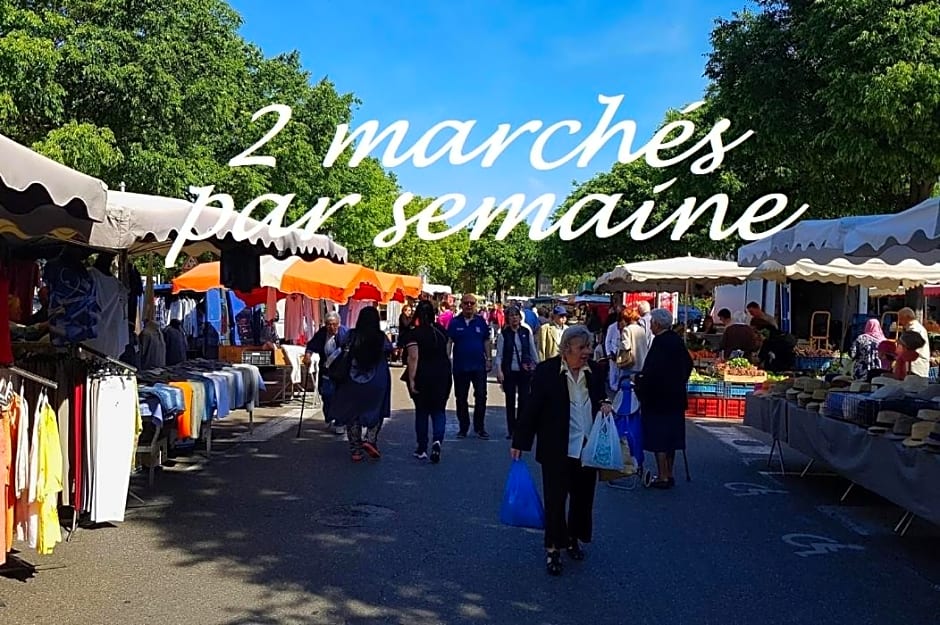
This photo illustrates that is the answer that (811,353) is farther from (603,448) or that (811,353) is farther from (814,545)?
(603,448)

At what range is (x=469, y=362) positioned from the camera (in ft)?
39.9

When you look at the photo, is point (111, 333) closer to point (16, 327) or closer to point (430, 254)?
point (16, 327)

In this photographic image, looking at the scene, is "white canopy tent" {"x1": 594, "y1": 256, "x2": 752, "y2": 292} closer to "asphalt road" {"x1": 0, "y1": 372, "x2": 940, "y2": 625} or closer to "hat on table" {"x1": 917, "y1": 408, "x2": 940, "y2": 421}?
"asphalt road" {"x1": 0, "y1": 372, "x2": 940, "y2": 625}

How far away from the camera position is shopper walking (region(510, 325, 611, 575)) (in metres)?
6.05

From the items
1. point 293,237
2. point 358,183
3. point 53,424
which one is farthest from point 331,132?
point 53,424

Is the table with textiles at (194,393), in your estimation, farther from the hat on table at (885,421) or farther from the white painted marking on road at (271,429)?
the hat on table at (885,421)

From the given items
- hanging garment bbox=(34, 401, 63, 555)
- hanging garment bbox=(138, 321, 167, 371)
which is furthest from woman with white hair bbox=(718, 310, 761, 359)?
hanging garment bbox=(34, 401, 63, 555)

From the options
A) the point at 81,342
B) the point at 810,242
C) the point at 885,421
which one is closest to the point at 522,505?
the point at 885,421

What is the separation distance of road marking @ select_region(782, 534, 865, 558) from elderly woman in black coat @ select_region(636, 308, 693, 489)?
5.58ft

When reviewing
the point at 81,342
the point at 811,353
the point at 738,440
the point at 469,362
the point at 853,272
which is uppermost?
the point at 853,272

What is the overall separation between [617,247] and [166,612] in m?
38.4

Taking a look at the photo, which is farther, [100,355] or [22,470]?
[100,355]

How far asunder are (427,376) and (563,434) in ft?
14.2

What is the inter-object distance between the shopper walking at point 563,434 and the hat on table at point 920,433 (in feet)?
7.54
